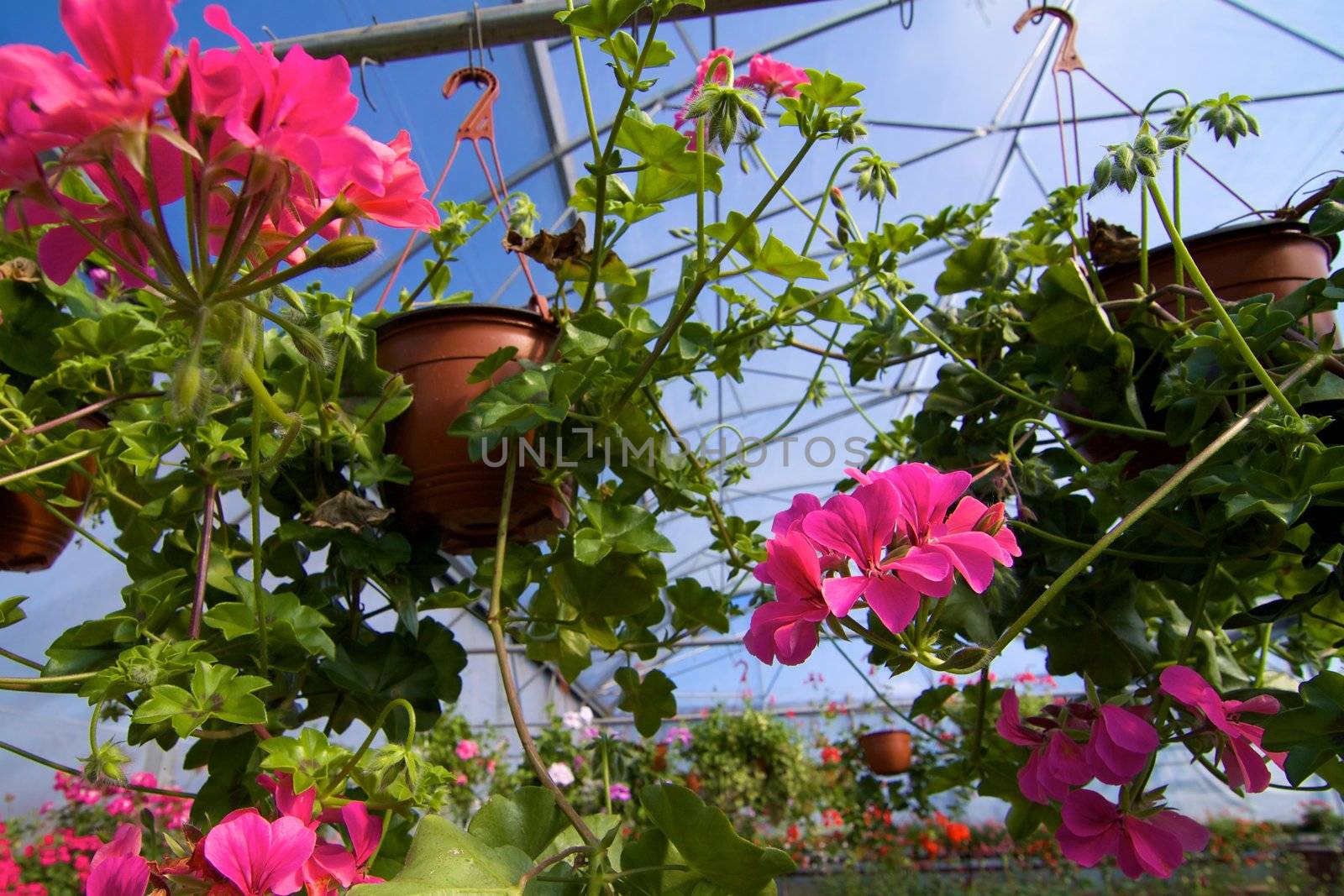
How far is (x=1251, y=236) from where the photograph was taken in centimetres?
72

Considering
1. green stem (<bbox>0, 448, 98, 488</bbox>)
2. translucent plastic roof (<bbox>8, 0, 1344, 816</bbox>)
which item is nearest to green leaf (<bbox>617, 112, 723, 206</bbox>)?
green stem (<bbox>0, 448, 98, 488</bbox>)

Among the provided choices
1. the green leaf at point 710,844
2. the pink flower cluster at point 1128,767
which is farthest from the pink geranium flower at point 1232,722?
the green leaf at point 710,844

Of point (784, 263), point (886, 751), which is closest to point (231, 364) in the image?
point (784, 263)

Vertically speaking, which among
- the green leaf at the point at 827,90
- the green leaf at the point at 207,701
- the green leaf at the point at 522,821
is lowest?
the green leaf at the point at 522,821

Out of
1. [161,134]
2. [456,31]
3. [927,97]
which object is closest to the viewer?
[161,134]

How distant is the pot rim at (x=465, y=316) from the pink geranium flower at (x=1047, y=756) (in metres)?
0.46

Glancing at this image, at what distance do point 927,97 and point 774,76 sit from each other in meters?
3.51

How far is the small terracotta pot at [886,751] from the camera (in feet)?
12.2

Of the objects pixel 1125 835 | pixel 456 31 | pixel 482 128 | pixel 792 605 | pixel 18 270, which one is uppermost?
pixel 456 31

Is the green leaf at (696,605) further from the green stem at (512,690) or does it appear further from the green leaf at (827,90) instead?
the green leaf at (827,90)

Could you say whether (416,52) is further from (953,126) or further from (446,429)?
(953,126)

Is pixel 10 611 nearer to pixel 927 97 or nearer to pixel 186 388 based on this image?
pixel 186 388

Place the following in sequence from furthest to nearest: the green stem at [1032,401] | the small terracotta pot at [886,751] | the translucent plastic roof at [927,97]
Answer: the small terracotta pot at [886,751] < the translucent plastic roof at [927,97] < the green stem at [1032,401]

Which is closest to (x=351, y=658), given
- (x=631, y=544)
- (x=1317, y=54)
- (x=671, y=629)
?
(x=631, y=544)
